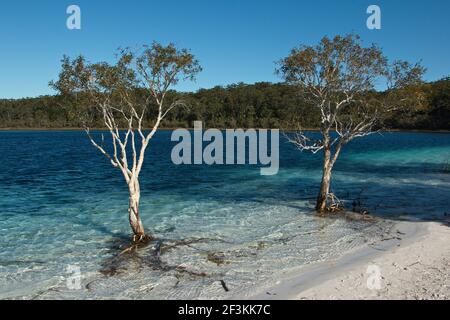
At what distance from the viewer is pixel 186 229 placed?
2239 centimetres

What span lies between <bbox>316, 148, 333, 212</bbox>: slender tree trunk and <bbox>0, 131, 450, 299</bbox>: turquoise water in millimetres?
939

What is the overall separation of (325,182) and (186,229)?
963 cm

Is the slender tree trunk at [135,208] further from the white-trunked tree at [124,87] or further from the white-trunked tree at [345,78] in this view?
the white-trunked tree at [345,78]

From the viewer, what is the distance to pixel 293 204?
95.0 ft

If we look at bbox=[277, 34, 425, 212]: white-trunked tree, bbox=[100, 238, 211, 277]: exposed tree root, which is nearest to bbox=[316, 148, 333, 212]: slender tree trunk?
bbox=[277, 34, 425, 212]: white-trunked tree

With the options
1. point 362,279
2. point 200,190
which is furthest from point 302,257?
point 200,190

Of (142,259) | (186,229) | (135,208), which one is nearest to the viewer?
(142,259)

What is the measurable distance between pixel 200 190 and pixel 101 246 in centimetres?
1812

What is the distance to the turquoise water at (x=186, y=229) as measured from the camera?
14750mm

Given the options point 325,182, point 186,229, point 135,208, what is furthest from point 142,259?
point 325,182

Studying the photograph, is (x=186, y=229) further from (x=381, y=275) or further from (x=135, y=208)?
(x=381, y=275)

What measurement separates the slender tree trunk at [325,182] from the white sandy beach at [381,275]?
6937mm
